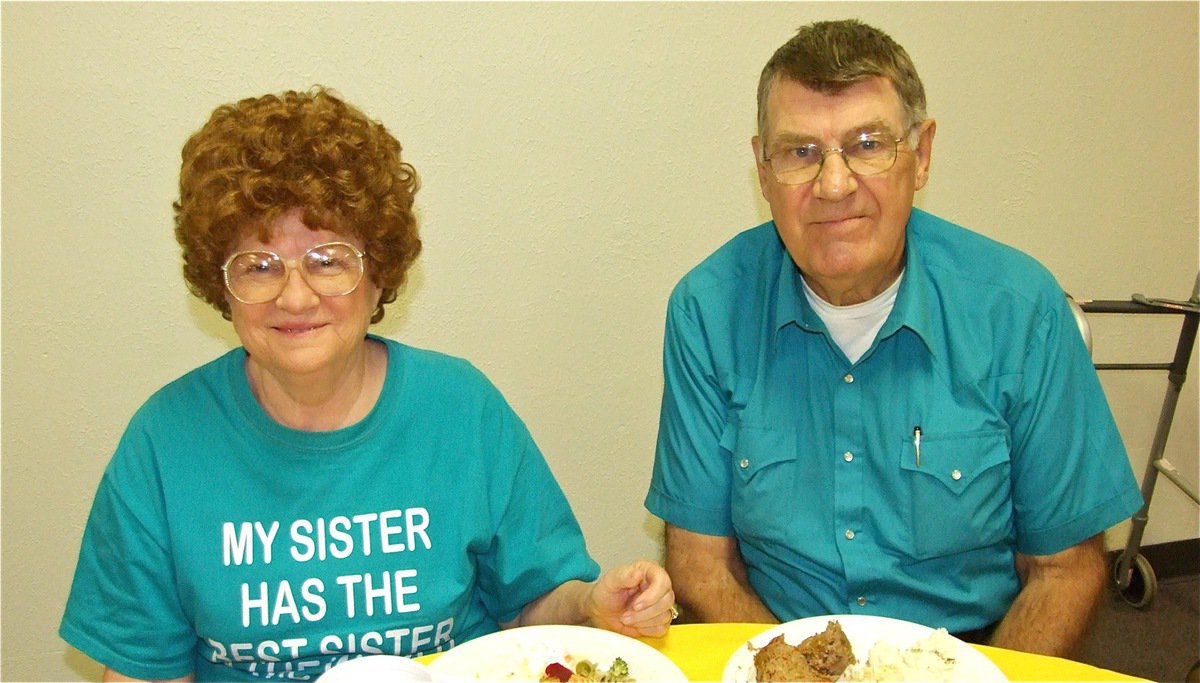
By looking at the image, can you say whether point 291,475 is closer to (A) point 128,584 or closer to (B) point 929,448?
(A) point 128,584

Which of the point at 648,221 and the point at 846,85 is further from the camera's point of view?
the point at 648,221

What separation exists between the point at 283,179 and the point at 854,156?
105cm

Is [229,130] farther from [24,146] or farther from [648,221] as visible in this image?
[648,221]

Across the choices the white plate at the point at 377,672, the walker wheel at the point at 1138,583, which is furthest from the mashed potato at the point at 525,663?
the walker wheel at the point at 1138,583

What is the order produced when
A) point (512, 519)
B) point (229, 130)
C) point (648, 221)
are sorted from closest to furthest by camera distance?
point (229, 130) → point (512, 519) → point (648, 221)

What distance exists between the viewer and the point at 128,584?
1.70 meters

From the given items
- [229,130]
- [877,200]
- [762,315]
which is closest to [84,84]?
[229,130]

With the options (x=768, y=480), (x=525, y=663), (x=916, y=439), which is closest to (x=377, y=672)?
(x=525, y=663)

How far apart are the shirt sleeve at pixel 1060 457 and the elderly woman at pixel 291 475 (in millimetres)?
849

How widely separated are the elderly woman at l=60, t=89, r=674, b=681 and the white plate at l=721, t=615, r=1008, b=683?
0.17 metres

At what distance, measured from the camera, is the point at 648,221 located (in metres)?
3.07

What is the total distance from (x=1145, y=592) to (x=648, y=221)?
7.23 ft

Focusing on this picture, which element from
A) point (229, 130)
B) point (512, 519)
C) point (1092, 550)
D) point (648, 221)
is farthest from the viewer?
point (648, 221)

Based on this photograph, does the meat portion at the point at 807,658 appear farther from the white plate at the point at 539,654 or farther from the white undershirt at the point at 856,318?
the white undershirt at the point at 856,318
